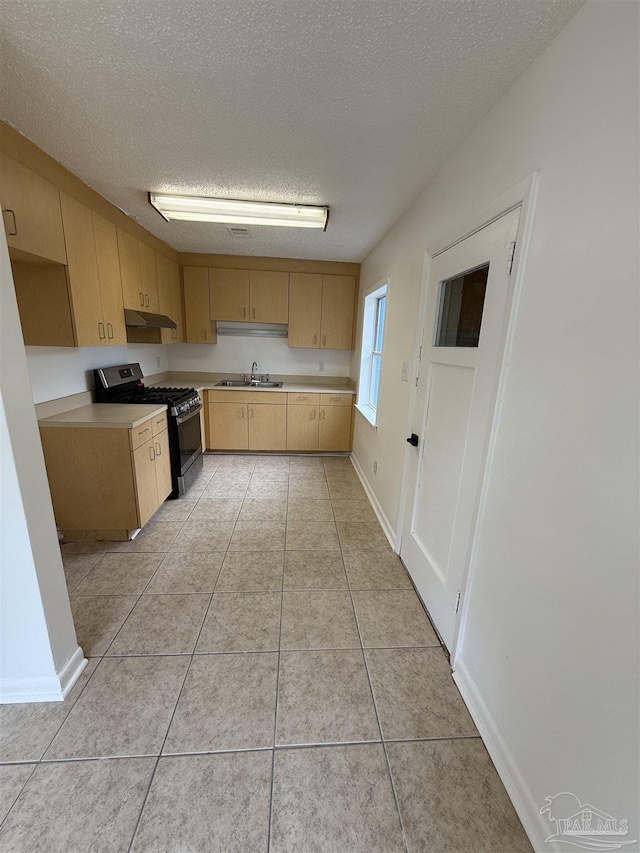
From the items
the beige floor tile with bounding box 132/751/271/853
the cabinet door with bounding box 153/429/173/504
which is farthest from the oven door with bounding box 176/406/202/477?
the beige floor tile with bounding box 132/751/271/853

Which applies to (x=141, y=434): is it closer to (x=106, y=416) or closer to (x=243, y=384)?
(x=106, y=416)

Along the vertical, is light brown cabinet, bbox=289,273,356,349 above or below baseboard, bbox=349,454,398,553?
above

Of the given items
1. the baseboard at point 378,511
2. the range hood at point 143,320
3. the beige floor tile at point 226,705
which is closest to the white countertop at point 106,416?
the range hood at point 143,320

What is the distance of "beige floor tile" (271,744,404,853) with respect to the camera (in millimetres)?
1000

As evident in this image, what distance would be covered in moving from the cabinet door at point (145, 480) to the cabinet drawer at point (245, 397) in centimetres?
153

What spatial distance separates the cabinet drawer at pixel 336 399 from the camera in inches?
164

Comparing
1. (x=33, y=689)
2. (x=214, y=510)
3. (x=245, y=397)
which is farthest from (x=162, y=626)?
(x=245, y=397)

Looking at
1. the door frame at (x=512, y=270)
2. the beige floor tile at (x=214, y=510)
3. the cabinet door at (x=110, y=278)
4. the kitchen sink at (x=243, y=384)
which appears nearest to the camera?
the door frame at (x=512, y=270)

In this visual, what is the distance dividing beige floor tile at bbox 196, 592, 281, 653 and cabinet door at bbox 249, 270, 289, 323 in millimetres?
3313

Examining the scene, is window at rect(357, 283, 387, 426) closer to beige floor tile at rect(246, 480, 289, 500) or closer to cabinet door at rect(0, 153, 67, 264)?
beige floor tile at rect(246, 480, 289, 500)

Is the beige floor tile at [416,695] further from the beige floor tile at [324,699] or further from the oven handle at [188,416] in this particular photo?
the oven handle at [188,416]

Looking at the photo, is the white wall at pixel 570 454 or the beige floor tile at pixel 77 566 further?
the beige floor tile at pixel 77 566

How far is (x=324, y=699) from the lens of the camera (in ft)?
4.59

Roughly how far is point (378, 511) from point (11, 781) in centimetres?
244
